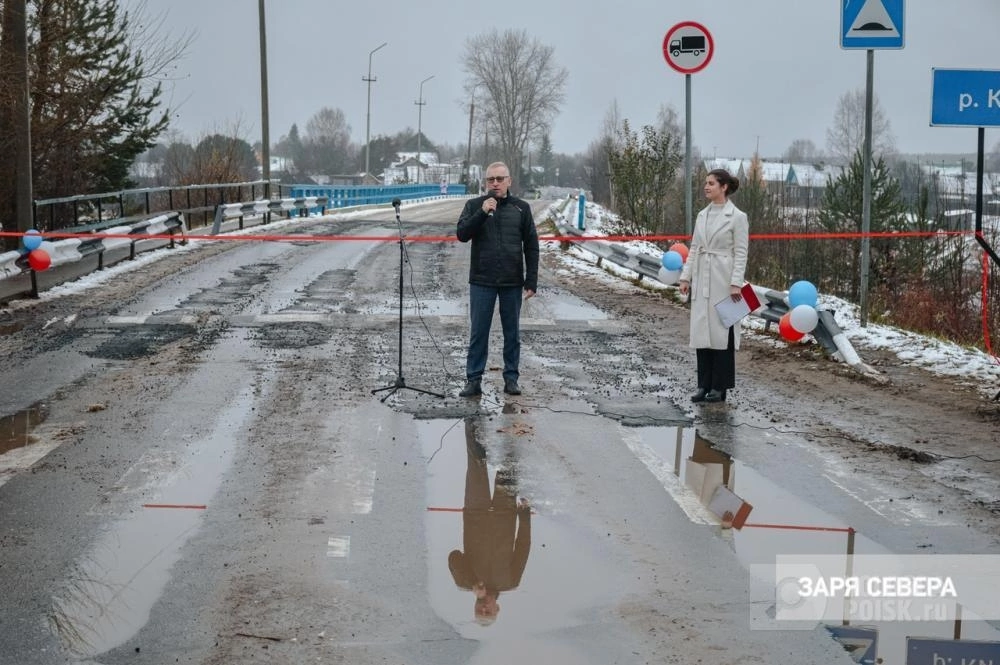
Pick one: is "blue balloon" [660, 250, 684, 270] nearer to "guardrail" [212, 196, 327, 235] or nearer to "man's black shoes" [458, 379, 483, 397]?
"man's black shoes" [458, 379, 483, 397]

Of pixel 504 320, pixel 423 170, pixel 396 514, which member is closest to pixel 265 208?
pixel 504 320

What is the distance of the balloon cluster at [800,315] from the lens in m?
11.8

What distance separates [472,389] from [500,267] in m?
1.05

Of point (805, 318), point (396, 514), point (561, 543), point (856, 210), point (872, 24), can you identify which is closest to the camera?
point (561, 543)

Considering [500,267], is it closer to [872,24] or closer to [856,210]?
[872,24]

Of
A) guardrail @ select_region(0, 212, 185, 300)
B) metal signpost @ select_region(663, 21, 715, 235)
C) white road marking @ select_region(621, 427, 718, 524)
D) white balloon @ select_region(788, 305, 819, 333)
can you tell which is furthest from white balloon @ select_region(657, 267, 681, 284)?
white road marking @ select_region(621, 427, 718, 524)

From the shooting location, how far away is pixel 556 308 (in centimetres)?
1587

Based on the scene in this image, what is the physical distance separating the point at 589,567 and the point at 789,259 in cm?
3245

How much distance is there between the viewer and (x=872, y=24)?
39.2 ft

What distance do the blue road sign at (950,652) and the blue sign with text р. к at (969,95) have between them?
7024 millimetres

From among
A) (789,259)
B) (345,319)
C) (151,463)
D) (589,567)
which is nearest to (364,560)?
(589,567)

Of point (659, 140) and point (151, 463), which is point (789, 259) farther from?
point (151, 463)

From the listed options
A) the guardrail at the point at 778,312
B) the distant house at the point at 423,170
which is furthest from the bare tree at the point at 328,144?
the guardrail at the point at 778,312

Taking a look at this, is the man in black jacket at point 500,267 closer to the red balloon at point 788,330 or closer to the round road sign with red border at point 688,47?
the red balloon at point 788,330
